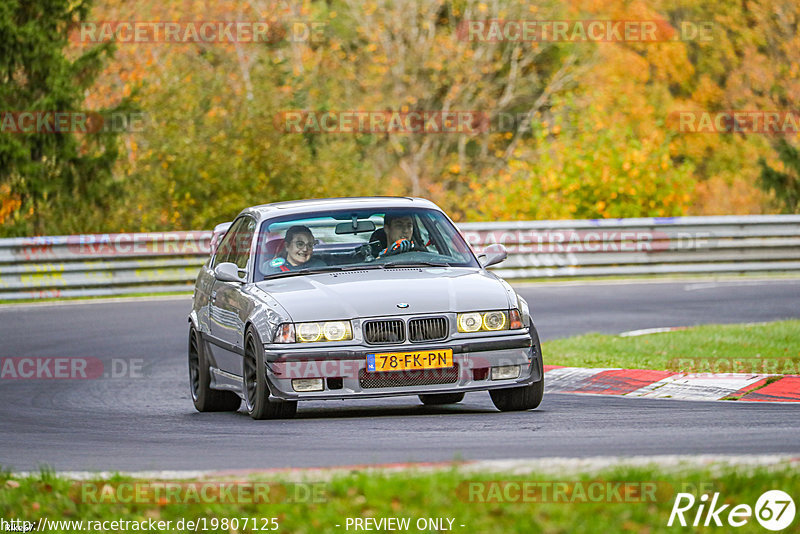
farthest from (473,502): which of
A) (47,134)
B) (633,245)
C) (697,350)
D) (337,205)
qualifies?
(47,134)

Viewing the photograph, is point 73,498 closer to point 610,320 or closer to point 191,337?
point 191,337

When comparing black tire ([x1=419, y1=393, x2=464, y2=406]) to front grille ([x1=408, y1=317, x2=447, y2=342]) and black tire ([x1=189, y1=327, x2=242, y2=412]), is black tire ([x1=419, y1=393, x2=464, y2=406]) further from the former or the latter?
front grille ([x1=408, y1=317, x2=447, y2=342])

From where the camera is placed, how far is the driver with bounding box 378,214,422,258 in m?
11.4

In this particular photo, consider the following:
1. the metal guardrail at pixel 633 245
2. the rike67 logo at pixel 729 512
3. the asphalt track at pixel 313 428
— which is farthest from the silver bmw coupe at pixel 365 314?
the metal guardrail at pixel 633 245

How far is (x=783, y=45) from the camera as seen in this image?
187 ft

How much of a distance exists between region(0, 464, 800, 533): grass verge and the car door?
12.8ft

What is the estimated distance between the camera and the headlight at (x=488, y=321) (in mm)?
10117

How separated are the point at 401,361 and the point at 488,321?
2.30ft

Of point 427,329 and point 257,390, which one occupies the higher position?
point 427,329

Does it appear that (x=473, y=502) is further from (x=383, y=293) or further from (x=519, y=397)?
(x=519, y=397)

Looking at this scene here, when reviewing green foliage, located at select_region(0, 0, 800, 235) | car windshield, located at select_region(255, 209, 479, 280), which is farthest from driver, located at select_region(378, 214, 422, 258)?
green foliage, located at select_region(0, 0, 800, 235)

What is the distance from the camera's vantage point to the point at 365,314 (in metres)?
10.0

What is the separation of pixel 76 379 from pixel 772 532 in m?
10.1

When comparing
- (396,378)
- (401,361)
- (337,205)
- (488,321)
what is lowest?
(396,378)
